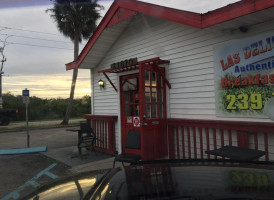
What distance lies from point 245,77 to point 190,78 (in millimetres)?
1224

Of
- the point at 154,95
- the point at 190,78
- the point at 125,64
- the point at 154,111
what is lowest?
the point at 154,111

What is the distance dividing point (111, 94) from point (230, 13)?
4.66 meters

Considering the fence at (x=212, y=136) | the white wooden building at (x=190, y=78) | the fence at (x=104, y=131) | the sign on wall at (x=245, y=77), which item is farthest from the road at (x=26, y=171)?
the sign on wall at (x=245, y=77)

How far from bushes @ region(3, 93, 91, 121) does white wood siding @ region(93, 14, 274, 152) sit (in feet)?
72.7

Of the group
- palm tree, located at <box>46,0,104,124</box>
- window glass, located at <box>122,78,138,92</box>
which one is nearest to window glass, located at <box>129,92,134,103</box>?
window glass, located at <box>122,78,138,92</box>

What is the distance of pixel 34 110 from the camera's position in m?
26.1

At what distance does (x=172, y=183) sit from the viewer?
5.25ft

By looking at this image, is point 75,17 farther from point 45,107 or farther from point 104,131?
point 104,131

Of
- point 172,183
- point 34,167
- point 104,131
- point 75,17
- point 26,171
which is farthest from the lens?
point 75,17

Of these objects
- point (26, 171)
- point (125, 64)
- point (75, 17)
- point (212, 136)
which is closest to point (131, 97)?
point (125, 64)

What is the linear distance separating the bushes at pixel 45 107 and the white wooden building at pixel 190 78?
21.0 metres

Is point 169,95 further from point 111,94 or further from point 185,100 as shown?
point 111,94

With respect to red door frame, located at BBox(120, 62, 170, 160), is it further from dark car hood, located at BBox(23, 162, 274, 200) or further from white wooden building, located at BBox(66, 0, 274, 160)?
A: dark car hood, located at BBox(23, 162, 274, 200)

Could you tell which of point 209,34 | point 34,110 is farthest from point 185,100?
point 34,110
